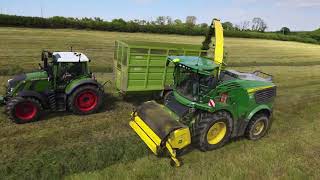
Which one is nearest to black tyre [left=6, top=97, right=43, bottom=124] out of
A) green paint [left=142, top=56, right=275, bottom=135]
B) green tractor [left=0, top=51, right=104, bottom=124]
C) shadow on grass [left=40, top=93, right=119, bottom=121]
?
green tractor [left=0, top=51, right=104, bottom=124]

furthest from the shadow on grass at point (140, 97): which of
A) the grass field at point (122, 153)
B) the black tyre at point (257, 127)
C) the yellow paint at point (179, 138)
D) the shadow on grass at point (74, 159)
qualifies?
the yellow paint at point (179, 138)

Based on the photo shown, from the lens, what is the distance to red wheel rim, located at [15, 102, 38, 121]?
10016 mm

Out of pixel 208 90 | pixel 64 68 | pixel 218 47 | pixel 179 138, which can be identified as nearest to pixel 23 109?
pixel 64 68

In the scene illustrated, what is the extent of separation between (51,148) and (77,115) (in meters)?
2.64

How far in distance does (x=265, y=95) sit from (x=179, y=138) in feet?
11.1

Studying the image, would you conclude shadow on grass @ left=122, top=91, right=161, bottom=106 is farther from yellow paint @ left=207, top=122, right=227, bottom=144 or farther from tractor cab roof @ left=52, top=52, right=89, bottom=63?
yellow paint @ left=207, top=122, right=227, bottom=144

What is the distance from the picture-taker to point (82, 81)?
1114 cm

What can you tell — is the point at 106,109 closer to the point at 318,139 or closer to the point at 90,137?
the point at 90,137

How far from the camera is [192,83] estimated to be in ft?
30.0

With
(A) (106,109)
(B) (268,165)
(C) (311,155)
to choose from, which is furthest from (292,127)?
(A) (106,109)

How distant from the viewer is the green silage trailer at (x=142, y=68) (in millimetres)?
11945

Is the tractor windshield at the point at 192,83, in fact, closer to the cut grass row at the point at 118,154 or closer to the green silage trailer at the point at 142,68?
the cut grass row at the point at 118,154

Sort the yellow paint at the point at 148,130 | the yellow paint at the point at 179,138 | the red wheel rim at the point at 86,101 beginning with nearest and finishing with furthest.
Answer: the yellow paint at the point at 179,138 < the yellow paint at the point at 148,130 < the red wheel rim at the point at 86,101

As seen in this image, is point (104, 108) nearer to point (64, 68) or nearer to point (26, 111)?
point (64, 68)
